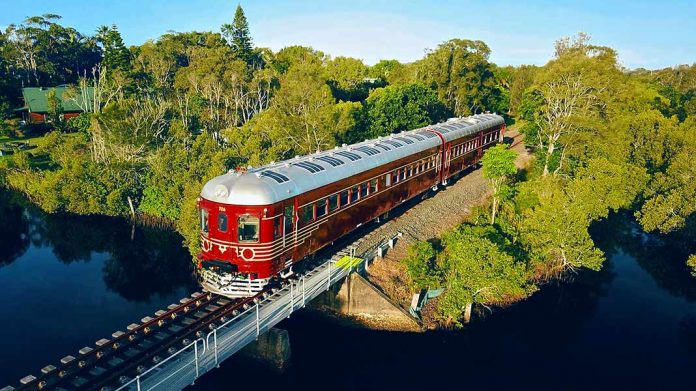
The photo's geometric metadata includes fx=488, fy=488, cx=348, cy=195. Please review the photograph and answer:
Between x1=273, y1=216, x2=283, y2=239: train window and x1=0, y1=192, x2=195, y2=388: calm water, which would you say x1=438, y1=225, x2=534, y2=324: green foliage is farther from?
x1=0, y1=192, x2=195, y2=388: calm water

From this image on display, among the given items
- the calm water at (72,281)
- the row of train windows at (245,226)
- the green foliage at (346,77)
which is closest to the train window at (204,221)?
the row of train windows at (245,226)

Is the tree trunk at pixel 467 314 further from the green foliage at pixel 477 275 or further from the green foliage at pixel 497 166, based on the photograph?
the green foliage at pixel 497 166

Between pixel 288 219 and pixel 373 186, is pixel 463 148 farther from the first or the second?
pixel 288 219

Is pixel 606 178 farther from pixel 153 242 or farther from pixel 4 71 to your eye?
pixel 4 71

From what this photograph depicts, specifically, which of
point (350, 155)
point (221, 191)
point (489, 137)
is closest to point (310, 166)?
point (350, 155)

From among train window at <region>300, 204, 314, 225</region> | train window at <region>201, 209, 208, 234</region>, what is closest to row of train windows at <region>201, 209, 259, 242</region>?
train window at <region>201, 209, 208, 234</region>

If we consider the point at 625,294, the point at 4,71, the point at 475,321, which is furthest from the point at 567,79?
the point at 4,71
